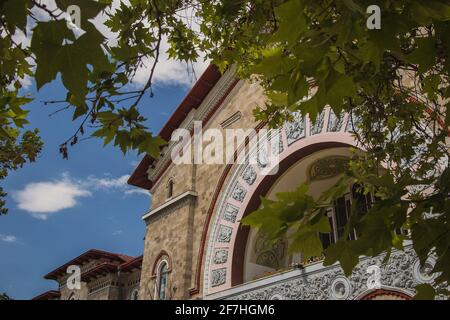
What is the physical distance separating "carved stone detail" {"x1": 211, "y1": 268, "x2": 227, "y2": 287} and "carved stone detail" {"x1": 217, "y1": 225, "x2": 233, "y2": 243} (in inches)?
27.3

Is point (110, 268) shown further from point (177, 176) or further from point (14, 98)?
point (14, 98)

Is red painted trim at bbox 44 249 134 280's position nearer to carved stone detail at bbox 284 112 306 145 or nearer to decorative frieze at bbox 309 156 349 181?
decorative frieze at bbox 309 156 349 181

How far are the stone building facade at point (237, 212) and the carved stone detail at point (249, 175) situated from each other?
2cm

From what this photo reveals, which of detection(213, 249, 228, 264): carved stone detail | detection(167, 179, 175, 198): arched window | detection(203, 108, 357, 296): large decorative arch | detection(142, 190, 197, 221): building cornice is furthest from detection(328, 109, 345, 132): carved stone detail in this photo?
detection(167, 179, 175, 198): arched window

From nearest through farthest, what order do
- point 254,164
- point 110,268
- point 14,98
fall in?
point 14,98 < point 254,164 < point 110,268

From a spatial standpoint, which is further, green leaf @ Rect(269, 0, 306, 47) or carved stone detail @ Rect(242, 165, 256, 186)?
carved stone detail @ Rect(242, 165, 256, 186)

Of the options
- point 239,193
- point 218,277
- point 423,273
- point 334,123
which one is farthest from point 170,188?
point 423,273

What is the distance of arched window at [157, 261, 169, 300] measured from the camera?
12.0 m

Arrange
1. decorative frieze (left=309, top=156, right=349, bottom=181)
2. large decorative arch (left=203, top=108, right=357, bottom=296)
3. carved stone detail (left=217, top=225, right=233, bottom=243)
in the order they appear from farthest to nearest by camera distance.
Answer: carved stone detail (left=217, top=225, right=233, bottom=243) < decorative frieze (left=309, top=156, right=349, bottom=181) < large decorative arch (left=203, top=108, right=357, bottom=296)

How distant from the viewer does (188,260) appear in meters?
11.6

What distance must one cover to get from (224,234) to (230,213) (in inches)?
20.2

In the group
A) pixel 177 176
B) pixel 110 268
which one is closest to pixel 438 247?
pixel 177 176

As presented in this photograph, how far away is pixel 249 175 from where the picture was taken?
35.9 feet
